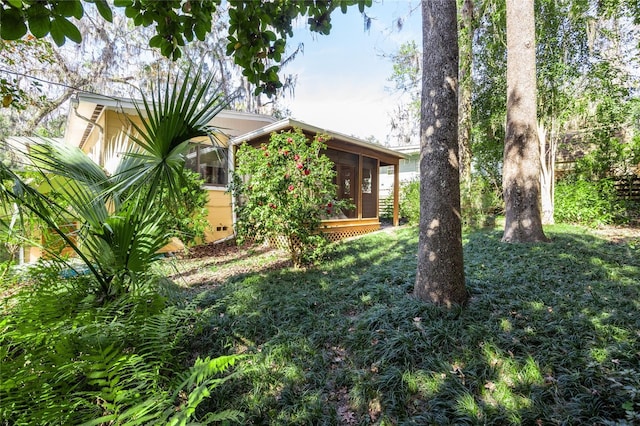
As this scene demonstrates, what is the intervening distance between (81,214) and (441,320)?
322 cm

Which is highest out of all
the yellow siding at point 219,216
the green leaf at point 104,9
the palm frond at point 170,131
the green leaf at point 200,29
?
the green leaf at point 200,29

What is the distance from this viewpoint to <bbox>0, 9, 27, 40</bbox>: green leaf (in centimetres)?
109

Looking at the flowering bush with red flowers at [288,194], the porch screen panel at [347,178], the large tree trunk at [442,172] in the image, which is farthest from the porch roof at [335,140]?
the large tree trunk at [442,172]

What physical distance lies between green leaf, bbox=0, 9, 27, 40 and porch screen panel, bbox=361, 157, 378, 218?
10.4 meters

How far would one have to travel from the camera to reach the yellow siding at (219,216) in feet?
29.6

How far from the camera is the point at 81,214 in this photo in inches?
88.1

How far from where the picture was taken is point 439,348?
2637 mm

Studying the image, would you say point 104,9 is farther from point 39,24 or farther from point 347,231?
point 347,231

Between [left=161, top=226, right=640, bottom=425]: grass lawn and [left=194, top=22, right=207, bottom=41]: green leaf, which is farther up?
[left=194, top=22, right=207, bottom=41]: green leaf

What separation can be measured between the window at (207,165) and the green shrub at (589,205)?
33.4ft

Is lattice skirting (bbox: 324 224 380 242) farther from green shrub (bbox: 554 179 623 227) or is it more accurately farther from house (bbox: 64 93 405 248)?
green shrub (bbox: 554 179 623 227)

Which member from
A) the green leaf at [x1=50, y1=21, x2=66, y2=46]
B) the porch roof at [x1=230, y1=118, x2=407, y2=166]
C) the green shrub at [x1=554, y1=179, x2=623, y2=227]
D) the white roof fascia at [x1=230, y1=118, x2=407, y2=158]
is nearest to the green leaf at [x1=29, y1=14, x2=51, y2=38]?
the green leaf at [x1=50, y1=21, x2=66, y2=46]

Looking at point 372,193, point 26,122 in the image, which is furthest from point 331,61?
point 26,122

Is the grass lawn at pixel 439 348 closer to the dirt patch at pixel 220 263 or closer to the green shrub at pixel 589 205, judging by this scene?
the dirt patch at pixel 220 263
